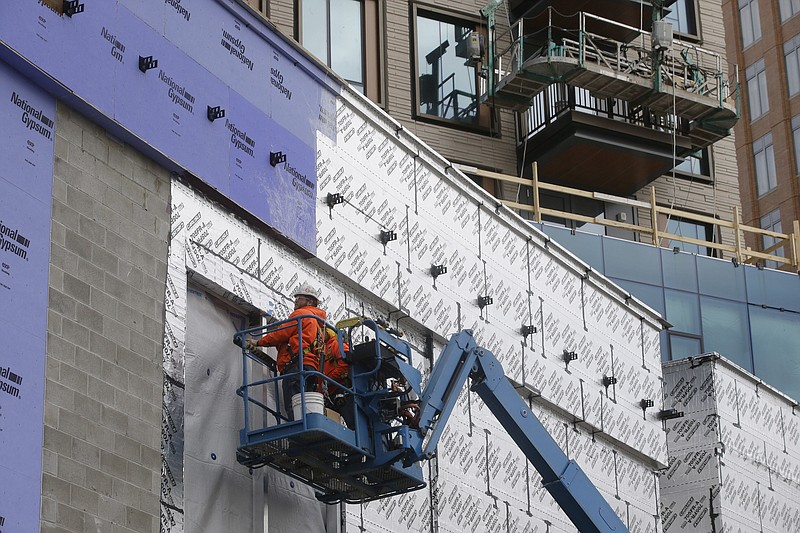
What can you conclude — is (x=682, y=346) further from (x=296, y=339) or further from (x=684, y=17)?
(x=296, y=339)

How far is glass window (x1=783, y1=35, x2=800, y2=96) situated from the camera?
69156 millimetres

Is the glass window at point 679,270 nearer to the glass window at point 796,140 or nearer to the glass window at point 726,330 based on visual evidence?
the glass window at point 726,330

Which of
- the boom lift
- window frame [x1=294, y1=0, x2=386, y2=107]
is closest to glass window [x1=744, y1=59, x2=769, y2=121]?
window frame [x1=294, y1=0, x2=386, y2=107]

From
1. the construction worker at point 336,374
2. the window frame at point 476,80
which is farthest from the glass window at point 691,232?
the construction worker at point 336,374

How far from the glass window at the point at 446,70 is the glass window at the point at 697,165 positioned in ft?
21.3

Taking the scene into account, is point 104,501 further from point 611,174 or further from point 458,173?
point 611,174

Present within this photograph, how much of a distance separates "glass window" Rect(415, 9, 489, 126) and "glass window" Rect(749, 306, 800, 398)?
27.7ft

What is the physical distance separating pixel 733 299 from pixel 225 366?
20.6 metres

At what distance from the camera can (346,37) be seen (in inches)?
1374

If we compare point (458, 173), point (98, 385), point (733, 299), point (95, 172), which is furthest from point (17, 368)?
point (733, 299)

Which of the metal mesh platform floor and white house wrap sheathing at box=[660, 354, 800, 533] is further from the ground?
white house wrap sheathing at box=[660, 354, 800, 533]

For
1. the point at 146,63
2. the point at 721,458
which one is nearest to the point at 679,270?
the point at 721,458

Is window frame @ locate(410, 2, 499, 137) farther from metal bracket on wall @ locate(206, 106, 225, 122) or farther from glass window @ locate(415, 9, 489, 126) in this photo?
metal bracket on wall @ locate(206, 106, 225, 122)

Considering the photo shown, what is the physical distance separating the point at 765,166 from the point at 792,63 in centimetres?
493
